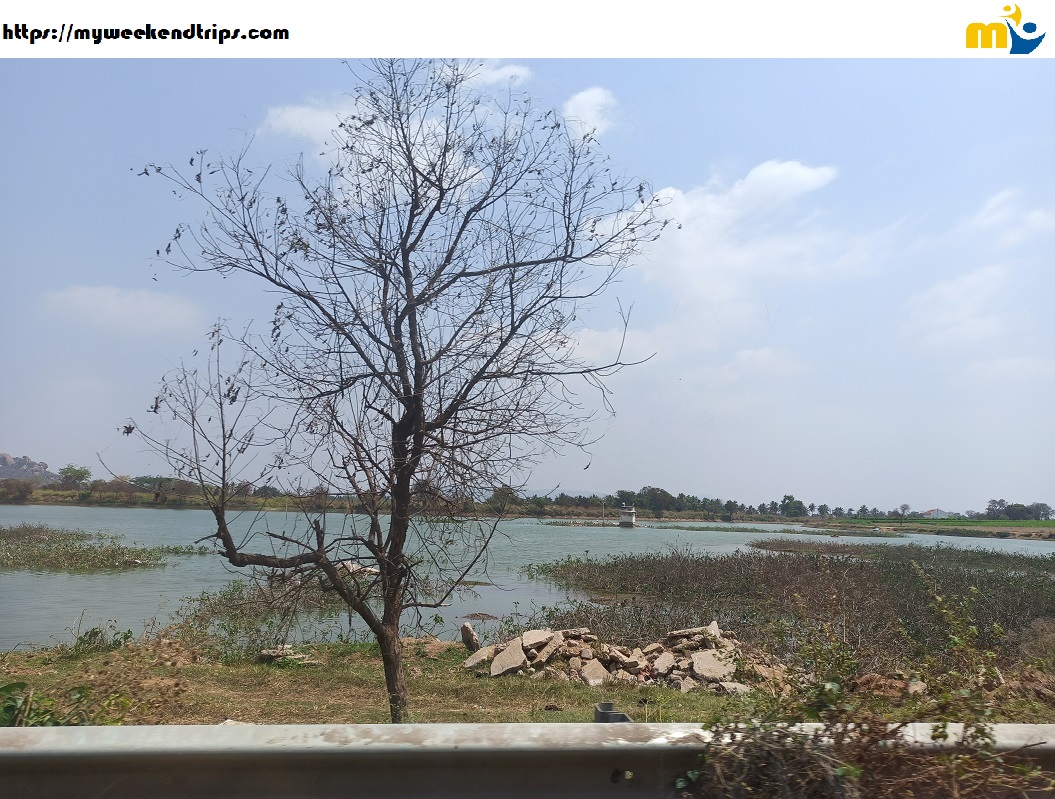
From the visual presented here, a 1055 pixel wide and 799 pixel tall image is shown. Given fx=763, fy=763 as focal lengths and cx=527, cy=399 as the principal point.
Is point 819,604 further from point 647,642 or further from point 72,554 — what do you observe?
point 72,554

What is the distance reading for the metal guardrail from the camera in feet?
9.14

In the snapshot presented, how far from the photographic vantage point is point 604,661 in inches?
479

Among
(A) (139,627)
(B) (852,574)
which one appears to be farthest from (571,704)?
(B) (852,574)

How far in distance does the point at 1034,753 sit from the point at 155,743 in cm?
352

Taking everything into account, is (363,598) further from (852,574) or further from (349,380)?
(852,574)

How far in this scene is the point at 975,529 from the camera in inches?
3054

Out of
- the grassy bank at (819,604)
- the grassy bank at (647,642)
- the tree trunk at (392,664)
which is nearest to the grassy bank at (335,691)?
the grassy bank at (647,642)

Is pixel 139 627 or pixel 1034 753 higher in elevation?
pixel 1034 753

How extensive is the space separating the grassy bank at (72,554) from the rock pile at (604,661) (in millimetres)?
13496

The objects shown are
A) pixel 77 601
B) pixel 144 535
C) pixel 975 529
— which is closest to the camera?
pixel 77 601

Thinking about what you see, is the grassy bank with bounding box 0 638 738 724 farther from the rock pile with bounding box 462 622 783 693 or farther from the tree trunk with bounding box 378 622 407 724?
the rock pile with bounding box 462 622 783 693

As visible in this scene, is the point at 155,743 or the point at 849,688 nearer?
the point at 155,743

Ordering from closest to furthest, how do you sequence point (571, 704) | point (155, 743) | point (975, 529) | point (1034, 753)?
point (155, 743)
point (1034, 753)
point (571, 704)
point (975, 529)

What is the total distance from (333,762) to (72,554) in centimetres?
2768
